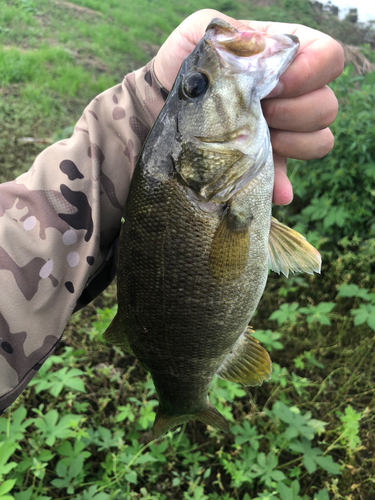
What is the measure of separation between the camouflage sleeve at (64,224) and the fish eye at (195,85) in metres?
0.54

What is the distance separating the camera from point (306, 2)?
6512 mm

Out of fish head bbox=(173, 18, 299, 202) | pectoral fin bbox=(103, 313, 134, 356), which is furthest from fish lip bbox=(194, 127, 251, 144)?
pectoral fin bbox=(103, 313, 134, 356)

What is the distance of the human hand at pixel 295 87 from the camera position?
1.29 meters

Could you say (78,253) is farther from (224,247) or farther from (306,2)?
(306,2)

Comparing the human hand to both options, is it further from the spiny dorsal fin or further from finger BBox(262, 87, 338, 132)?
the spiny dorsal fin

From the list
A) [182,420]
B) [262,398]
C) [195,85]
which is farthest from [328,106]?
[262,398]

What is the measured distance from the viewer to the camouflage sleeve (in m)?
1.44

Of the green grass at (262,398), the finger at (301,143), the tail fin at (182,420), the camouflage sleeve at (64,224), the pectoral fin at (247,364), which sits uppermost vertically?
the finger at (301,143)

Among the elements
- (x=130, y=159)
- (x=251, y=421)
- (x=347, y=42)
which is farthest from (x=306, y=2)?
(x=251, y=421)

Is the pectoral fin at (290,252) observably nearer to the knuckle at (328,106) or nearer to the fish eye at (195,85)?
the knuckle at (328,106)

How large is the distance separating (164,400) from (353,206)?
8.79ft

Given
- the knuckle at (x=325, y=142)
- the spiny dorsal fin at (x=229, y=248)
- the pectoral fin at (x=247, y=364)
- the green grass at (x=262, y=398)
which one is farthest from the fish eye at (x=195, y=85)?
the green grass at (x=262, y=398)

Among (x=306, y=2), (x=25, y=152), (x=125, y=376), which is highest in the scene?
(x=306, y=2)

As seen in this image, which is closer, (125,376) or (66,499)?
(66,499)
